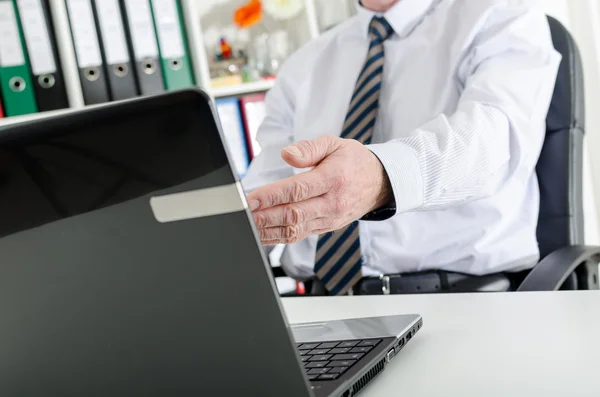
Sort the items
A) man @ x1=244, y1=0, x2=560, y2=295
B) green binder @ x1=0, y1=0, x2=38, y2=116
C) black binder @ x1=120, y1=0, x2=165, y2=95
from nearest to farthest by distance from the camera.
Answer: man @ x1=244, y1=0, x2=560, y2=295 → green binder @ x1=0, y1=0, x2=38, y2=116 → black binder @ x1=120, y1=0, x2=165, y2=95

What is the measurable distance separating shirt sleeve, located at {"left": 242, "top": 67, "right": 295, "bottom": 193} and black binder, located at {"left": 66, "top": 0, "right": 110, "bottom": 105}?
2.03 ft

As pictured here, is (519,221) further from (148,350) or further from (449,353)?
(148,350)

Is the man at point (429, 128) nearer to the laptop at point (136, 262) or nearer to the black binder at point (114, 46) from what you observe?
the laptop at point (136, 262)

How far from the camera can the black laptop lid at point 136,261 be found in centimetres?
46

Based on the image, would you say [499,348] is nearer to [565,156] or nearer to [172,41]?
[565,156]

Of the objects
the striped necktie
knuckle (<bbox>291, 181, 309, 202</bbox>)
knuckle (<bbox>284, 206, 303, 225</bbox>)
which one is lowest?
the striped necktie

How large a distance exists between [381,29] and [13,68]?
108 cm

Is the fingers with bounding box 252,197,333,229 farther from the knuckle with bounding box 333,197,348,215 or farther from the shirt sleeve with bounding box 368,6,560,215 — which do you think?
the shirt sleeve with bounding box 368,6,560,215

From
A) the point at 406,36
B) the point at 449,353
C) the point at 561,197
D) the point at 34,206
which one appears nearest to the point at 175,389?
the point at 34,206

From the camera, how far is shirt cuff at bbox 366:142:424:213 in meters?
0.89

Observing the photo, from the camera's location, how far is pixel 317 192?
0.75 m

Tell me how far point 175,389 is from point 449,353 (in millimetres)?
302

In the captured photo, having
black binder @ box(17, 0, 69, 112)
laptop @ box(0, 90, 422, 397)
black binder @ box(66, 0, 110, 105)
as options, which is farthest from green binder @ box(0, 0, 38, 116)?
laptop @ box(0, 90, 422, 397)

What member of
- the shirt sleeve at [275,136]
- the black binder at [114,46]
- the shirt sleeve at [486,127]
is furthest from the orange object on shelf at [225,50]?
the shirt sleeve at [486,127]
